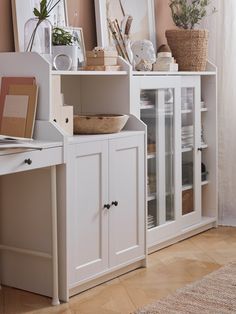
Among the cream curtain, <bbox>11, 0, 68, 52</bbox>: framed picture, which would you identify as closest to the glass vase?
<bbox>11, 0, 68, 52</bbox>: framed picture

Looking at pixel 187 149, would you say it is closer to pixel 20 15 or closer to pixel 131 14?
pixel 131 14

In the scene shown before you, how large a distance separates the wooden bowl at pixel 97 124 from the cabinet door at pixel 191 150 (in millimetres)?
957

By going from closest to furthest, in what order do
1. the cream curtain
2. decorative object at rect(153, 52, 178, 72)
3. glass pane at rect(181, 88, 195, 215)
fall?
decorative object at rect(153, 52, 178, 72) → glass pane at rect(181, 88, 195, 215) → the cream curtain

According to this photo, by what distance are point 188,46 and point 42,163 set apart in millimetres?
1817

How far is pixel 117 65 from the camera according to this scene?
12.4ft

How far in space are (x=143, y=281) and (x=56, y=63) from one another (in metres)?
1.20

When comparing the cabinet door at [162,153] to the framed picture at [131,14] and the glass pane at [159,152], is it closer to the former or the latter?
the glass pane at [159,152]

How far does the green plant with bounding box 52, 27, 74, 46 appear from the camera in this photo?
3553 millimetres

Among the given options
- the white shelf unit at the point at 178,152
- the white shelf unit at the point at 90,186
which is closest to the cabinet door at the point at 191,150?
the white shelf unit at the point at 178,152

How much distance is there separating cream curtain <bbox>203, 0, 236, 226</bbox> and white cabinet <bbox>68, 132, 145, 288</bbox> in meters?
1.29

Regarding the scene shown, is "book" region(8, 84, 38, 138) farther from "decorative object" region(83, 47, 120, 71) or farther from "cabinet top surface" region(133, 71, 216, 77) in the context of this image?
"cabinet top surface" region(133, 71, 216, 77)

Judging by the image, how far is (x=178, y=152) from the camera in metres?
4.32

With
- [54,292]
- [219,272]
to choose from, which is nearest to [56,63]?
[54,292]

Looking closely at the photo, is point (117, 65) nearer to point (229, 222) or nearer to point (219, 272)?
point (219, 272)
